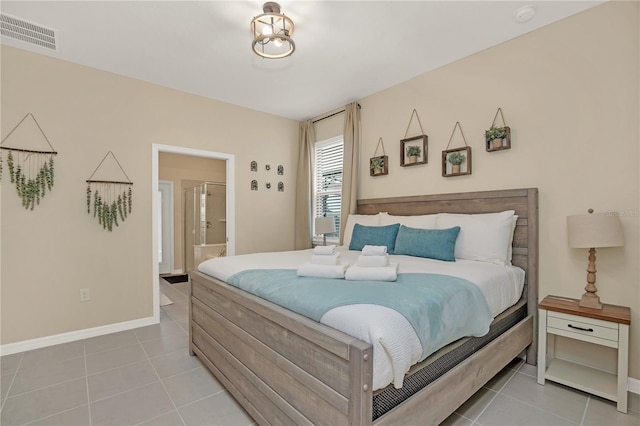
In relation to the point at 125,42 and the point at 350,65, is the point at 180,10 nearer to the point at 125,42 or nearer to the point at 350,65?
the point at 125,42

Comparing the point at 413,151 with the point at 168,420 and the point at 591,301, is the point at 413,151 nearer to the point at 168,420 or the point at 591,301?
the point at 591,301

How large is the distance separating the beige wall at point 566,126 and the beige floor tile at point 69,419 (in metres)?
3.33

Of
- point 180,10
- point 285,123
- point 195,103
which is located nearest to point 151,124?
point 195,103

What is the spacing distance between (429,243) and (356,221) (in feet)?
3.74

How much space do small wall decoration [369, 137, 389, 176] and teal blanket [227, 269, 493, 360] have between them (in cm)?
200

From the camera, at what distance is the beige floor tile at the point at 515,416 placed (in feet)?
5.57

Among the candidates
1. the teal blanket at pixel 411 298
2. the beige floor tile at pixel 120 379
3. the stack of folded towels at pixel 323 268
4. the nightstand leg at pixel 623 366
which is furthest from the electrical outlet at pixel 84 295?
the nightstand leg at pixel 623 366

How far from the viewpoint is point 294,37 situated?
2578 mm

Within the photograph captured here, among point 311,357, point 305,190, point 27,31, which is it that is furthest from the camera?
point 305,190

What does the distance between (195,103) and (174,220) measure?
328 cm

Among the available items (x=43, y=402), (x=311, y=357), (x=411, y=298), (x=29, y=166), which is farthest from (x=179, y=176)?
(x=411, y=298)

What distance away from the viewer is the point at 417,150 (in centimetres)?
331

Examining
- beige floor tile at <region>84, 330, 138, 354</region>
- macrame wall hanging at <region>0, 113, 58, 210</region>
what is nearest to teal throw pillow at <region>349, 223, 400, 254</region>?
beige floor tile at <region>84, 330, 138, 354</region>

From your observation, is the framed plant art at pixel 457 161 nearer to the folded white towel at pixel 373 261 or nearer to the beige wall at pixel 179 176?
the folded white towel at pixel 373 261
